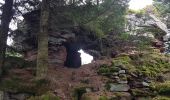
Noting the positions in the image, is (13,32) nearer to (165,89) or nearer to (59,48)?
(59,48)

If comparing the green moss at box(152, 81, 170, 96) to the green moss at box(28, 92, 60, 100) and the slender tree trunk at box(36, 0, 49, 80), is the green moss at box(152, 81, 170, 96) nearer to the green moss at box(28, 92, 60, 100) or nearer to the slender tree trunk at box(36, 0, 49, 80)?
the green moss at box(28, 92, 60, 100)

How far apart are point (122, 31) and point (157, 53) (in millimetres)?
2785

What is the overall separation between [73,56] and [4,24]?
724 centimetres

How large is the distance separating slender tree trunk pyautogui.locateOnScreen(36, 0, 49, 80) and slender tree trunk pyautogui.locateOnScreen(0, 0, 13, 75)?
1912 millimetres

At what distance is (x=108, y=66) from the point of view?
17.0 metres

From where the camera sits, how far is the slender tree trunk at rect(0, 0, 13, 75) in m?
15.5

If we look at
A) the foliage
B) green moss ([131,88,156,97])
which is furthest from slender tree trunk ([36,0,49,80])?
green moss ([131,88,156,97])

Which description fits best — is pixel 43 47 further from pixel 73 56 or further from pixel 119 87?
pixel 73 56

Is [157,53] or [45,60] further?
[157,53]

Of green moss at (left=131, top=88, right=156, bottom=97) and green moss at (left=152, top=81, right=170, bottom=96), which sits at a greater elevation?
green moss at (left=152, top=81, right=170, bottom=96)

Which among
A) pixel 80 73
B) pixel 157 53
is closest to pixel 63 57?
pixel 80 73

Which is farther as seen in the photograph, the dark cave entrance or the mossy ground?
the dark cave entrance

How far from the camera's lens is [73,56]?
72.2ft

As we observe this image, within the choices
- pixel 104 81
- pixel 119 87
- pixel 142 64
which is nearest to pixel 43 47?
pixel 104 81
